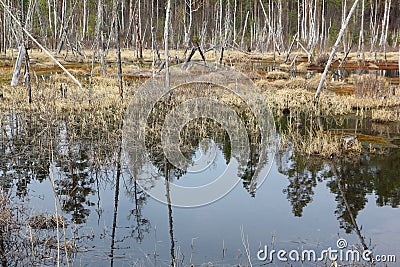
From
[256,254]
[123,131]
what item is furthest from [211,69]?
[256,254]

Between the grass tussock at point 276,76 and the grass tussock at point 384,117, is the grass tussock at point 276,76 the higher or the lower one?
the higher one

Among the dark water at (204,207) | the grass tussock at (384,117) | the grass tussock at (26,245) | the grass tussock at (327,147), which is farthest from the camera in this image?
the grass tussock at (384,117)

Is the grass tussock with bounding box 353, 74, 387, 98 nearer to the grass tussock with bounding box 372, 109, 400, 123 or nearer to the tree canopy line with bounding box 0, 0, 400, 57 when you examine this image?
the grass tussock with bounding box 372, 109, 400, 123

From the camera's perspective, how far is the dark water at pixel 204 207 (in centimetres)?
577

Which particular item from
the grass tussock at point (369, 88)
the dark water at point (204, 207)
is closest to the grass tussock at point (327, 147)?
the dark water at point (204, 207)

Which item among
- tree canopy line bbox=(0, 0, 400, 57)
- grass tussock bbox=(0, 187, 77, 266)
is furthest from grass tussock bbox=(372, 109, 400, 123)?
grass tussock bbox=(0, 187, 77, 266)

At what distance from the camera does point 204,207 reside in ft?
24.0

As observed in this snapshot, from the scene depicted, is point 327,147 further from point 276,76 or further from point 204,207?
point 276,76


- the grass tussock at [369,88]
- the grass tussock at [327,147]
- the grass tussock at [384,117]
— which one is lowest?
the grass tussock at [327,147]

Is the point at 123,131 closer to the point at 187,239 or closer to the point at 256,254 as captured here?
the point at 187,239

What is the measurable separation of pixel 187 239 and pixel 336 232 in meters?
1.98

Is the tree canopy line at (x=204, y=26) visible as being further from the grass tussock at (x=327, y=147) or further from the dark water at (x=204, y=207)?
the grass tussock at (x=327, y=147)

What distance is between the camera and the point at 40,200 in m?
7.17

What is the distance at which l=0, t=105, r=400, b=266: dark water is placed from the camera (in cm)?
577
